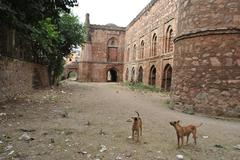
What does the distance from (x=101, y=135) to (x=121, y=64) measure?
1391 inches

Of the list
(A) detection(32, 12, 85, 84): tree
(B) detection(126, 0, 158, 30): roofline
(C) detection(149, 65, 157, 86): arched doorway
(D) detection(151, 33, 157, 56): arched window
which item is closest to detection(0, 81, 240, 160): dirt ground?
(A) detection(32, 12, 85, 84): tree

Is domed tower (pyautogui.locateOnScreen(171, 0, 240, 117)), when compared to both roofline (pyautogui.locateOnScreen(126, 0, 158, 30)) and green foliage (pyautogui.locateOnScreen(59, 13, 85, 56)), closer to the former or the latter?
green foliage (pyautogui.locateOnScreen(59, 13, 85, 56))

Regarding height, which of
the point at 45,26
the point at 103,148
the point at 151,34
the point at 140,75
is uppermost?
the point at 151,34

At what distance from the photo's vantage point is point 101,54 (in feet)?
131

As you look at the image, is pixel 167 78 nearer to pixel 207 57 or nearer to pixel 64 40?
pixel 64 40

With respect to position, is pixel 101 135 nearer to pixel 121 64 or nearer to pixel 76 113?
pixel 76 113

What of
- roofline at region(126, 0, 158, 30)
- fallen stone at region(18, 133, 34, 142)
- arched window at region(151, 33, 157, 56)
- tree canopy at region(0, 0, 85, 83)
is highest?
roofline at region(126, 0, 158, 30)

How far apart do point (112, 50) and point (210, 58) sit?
32469mm

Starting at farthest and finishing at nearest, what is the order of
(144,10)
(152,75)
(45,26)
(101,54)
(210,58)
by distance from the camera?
(101,54) < (144,10) < (152,75) < (45,26) < (210,58)

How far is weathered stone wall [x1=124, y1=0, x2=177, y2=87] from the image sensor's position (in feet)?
70.5

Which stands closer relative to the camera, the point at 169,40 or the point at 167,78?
the point at 167,78

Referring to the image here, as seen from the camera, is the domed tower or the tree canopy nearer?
the tree canopy

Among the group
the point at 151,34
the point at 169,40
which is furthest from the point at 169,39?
the point at 151,34

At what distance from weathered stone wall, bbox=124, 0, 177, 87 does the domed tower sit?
1073 cm
